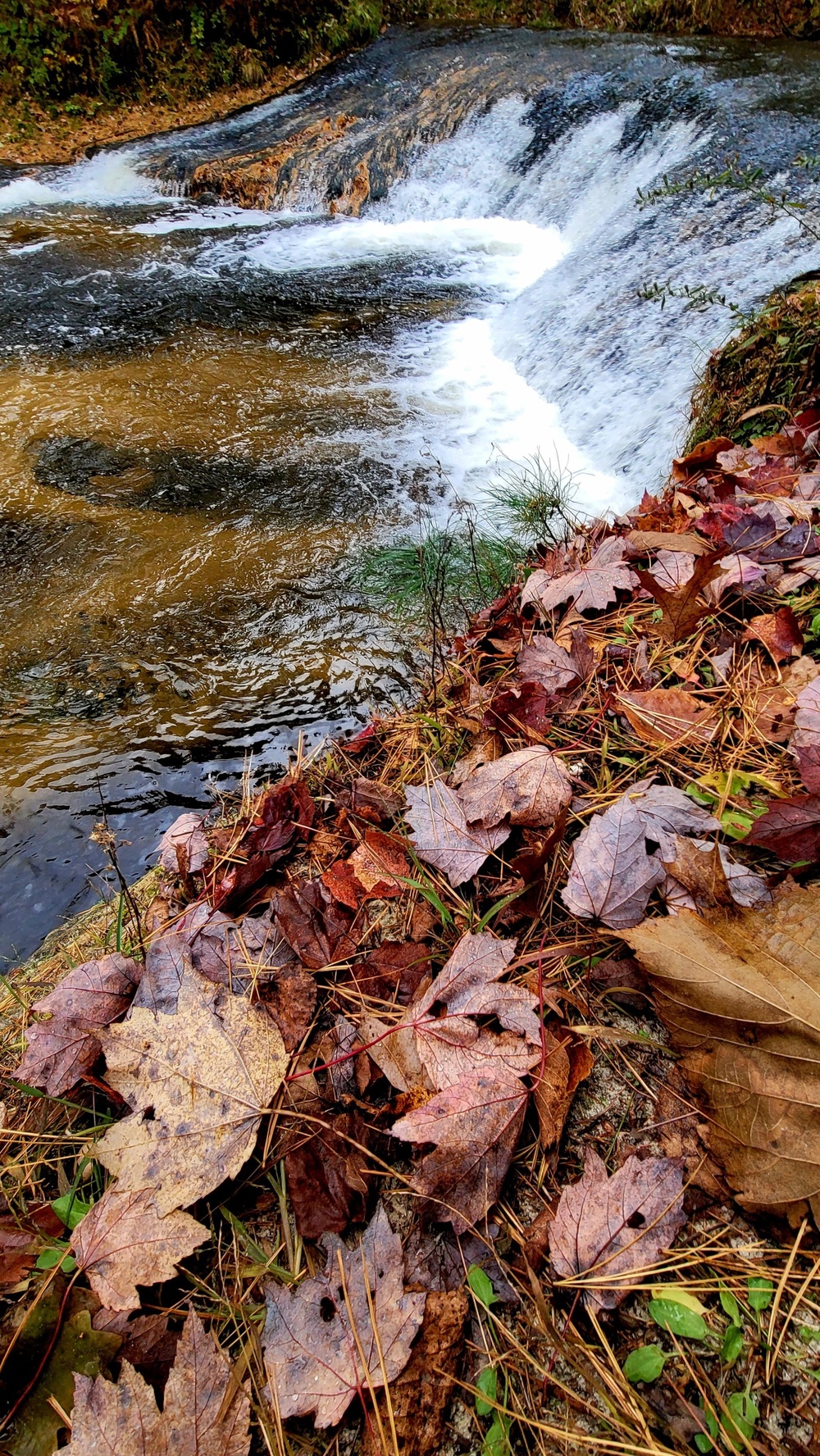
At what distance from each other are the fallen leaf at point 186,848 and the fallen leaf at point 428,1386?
3.22ft

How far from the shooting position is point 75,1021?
1161mm

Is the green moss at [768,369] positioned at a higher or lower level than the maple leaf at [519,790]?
higher

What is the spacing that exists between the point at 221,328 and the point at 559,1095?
635 centimetres

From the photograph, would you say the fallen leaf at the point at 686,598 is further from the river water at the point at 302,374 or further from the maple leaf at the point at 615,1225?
the river water at the point at 302,374

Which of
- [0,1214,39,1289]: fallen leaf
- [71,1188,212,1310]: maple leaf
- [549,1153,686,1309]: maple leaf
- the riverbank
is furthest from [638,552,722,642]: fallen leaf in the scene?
the riverbank

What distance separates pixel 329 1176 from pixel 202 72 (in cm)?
1435

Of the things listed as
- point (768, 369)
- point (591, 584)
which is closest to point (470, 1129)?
point (591, 584)

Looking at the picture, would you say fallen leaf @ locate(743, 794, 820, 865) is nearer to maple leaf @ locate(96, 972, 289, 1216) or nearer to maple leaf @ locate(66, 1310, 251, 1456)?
Result: maple leaf @ locate(96, 972, 289, 1216)

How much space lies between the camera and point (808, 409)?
7.52 ft

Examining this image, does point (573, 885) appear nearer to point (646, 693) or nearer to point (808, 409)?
point (646, 693)

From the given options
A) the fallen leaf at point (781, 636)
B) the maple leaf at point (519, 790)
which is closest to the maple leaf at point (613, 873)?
the maple leaf at point (519, 790)

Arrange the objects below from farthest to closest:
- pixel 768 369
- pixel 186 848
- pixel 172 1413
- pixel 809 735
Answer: pixel 768 369, pixel 186 848, pixel 809 735, pixel 172 1413

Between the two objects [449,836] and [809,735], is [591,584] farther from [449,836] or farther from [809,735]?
[449,836]

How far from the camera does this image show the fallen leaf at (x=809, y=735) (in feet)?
3.82
